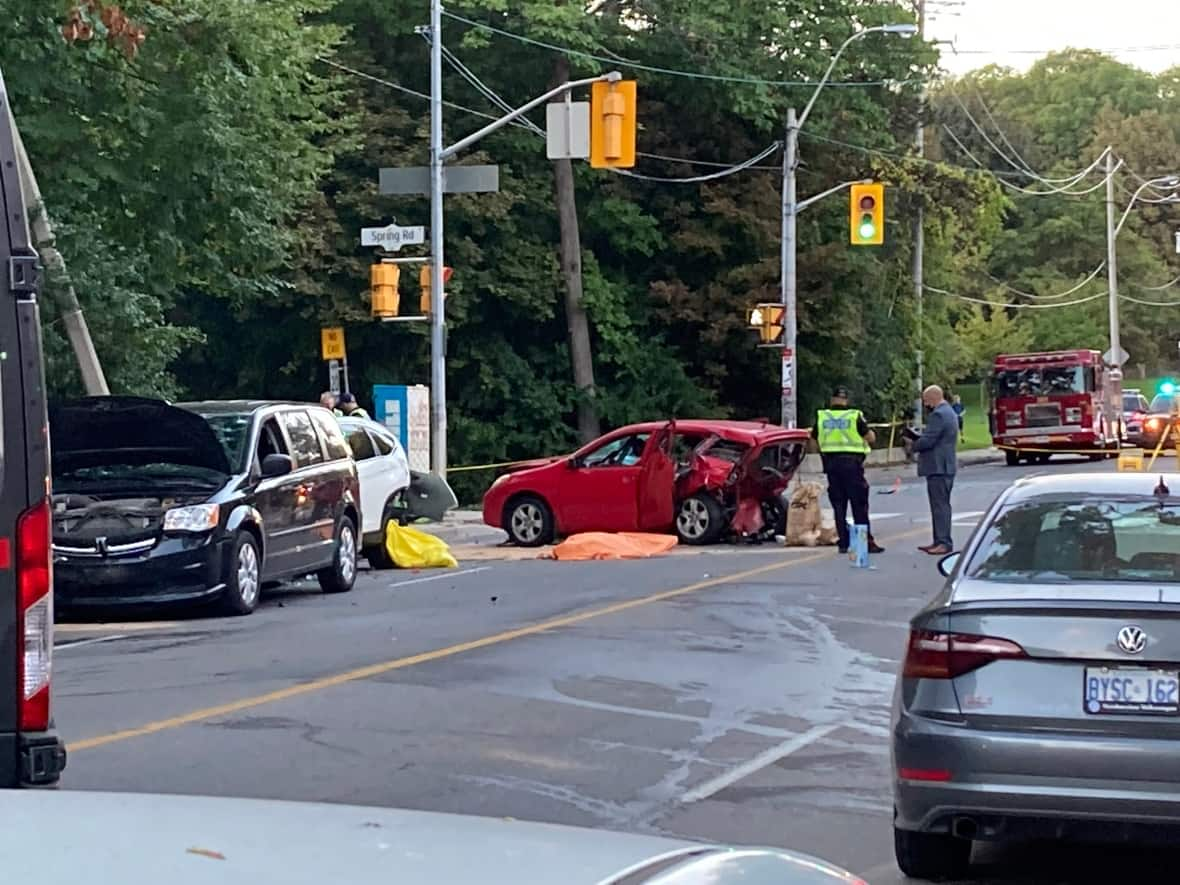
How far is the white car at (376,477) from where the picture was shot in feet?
67.4

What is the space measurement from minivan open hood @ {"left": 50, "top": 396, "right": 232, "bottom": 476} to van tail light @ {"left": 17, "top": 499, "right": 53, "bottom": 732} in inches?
360

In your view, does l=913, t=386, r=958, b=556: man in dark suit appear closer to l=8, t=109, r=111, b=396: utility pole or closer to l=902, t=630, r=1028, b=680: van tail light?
l=8, t=109, r=111, b=396: utility pole

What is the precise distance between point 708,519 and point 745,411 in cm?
2490

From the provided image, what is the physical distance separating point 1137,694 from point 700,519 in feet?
54.7

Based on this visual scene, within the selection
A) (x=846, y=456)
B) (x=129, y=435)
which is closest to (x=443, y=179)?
(x=846, y=456)

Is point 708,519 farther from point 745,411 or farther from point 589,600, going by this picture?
point 745,411

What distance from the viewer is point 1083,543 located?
7.41 m

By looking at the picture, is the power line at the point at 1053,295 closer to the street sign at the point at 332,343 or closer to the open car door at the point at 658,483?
the street sign at the point at 332,343

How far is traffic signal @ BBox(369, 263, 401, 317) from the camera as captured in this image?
27469 mm

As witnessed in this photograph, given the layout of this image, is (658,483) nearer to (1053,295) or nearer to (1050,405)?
(1050,405)

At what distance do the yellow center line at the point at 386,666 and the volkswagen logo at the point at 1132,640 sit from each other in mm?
5241

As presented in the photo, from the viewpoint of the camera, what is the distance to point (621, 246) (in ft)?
147

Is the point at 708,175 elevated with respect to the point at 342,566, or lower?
elevated

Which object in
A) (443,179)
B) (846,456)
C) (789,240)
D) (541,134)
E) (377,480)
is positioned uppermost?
(541,134)
